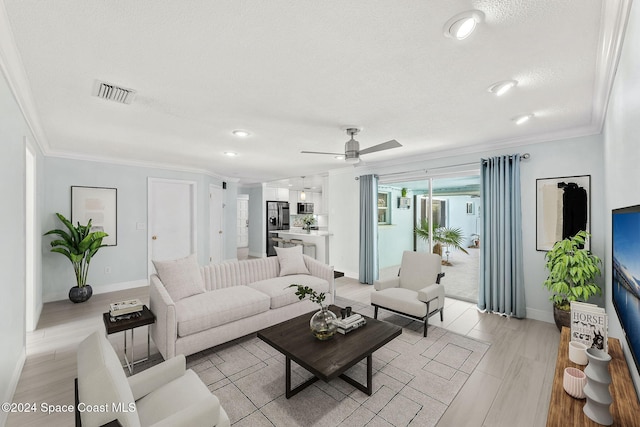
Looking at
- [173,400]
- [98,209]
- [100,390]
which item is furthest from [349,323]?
[98,209]

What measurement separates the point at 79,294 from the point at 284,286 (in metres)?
3.49

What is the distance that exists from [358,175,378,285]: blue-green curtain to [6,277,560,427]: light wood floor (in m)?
1.61

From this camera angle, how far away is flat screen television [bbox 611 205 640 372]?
118 cm

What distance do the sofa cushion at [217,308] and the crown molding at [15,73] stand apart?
7.47 feet

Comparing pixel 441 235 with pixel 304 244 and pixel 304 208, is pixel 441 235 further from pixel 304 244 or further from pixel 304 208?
pixel 304 208

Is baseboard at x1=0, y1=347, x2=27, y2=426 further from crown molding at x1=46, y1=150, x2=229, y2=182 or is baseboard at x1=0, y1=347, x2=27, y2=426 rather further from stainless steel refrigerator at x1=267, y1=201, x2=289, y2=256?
stainless steel refrigerator at x1=267, y1=201, x2=289, y2=256

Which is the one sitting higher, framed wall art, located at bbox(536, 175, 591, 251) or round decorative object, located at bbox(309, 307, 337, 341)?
framed wall art, located at bbox(536, 175, 591, 251)

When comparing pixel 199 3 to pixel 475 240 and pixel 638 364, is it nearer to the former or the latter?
pixel 638 364

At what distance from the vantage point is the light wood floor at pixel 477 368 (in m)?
2.04

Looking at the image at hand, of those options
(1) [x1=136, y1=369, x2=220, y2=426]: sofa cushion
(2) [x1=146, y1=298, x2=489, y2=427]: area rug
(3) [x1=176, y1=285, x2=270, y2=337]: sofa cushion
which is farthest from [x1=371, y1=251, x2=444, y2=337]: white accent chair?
(1) [x1=136, y1=369, x2=220, y2=426]: sofa cushion

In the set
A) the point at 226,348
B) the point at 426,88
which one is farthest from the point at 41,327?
the point at 426,88

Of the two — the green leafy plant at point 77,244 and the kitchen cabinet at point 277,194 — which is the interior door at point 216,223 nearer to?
the kitchen cabinet at point 277,194

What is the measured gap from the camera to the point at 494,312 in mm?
4031

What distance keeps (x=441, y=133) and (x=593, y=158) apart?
182cm
